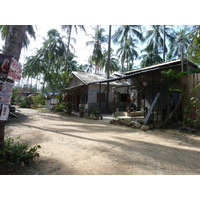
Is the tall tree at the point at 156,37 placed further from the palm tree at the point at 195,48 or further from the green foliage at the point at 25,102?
the green foliage at the point at 25,102

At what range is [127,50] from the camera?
1087 inches

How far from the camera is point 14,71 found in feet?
8.84

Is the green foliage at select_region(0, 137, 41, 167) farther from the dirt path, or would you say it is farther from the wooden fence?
the wooden fence

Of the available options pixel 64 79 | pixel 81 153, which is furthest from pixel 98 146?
pixel 64 79

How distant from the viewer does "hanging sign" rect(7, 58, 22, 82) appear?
8.58 feet

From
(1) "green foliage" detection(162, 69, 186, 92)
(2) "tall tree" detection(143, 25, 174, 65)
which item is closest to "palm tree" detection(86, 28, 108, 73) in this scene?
(2) "tall tree" detection(143, 25, 174, 65)

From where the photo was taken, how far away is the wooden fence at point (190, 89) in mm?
6053

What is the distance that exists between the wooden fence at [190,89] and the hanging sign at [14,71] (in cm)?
590

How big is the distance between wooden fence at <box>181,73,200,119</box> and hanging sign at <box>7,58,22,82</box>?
5.90 m

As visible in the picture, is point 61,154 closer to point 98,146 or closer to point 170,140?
point 98,146

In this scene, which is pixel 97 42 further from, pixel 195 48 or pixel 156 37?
pixel 195 48

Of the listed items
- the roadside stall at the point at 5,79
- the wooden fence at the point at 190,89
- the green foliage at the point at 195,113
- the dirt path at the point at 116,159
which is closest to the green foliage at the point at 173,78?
the wooden fence at the point at 190,89

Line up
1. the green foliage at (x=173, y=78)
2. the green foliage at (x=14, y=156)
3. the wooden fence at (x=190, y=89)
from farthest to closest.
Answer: the green foliage at (x=173, y=78) → the wooden fence at (x=190, y=89) → the green foliage at (x=14, y=156)

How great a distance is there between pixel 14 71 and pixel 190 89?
639 cm
